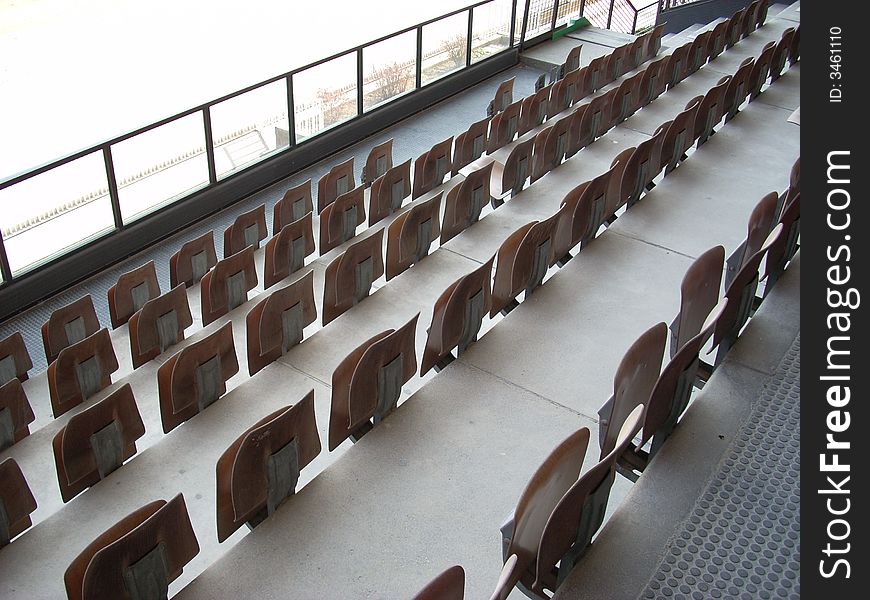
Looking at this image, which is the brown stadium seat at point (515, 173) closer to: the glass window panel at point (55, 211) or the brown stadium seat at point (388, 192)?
the brown stadium seat at point (388, 192)

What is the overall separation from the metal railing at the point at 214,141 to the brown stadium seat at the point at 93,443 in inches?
54.9

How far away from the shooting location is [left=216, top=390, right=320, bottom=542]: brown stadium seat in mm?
1592

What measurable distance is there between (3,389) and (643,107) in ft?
11.1

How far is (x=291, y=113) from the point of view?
4.08 meters

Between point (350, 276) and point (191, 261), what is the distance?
31.7 inches

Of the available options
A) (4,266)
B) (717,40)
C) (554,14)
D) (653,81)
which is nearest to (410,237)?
(4,266)

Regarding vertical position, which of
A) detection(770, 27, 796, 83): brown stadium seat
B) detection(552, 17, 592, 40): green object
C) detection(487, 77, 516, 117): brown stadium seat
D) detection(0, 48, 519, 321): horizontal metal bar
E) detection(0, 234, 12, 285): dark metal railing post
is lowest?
detection(0, 48, 519, 321): horizontal metal bar

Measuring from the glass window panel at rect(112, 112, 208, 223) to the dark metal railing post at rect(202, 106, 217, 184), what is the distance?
0.02 m

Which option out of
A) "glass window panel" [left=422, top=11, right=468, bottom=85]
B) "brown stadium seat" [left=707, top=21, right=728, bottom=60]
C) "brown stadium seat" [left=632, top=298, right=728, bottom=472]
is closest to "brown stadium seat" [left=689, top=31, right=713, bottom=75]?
"brown stadium seat" [left=707, top=21, right=728, bottom=60]

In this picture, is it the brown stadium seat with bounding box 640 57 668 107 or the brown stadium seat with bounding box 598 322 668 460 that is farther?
the brown stadium seat with bounding box 640 57 668 107

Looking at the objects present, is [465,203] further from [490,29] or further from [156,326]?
[490,29]

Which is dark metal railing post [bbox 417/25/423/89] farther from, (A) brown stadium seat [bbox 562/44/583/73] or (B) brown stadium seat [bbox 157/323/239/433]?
A: (B) brown stadium seat [bbox 157/323/239/433]

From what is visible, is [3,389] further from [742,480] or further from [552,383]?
[742,480]
